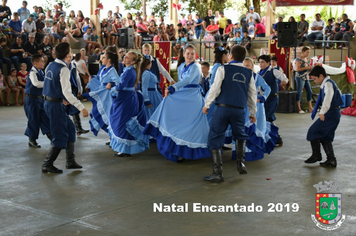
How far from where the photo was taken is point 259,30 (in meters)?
18.7

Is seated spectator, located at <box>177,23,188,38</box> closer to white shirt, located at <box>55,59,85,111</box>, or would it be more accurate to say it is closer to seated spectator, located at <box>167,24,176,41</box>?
seated spectator, located at <box>167,24,176,41</box>

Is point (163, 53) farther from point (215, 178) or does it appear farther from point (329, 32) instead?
point (215, 178)

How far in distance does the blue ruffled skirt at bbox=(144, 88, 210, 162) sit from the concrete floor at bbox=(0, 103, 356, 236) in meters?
0.20

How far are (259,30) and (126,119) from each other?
507 inches

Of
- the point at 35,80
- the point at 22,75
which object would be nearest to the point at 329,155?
the point at 35,80

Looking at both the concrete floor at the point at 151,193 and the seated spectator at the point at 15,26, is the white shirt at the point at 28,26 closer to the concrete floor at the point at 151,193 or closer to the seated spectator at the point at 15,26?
the seated spectator at the point at 15,26

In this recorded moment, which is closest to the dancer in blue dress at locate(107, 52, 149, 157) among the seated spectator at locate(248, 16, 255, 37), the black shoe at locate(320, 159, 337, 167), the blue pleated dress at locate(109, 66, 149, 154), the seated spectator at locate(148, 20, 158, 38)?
the blue pleated dress at locate(109, 66, 149, 154)

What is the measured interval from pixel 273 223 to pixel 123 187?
72.0 inches

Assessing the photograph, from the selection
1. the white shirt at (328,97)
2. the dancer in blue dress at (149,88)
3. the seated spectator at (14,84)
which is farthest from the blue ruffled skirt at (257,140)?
the seated spectator at (14,84)

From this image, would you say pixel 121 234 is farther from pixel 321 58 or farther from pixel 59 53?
pixel 321 58

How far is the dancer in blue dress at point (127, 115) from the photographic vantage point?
6.87 m

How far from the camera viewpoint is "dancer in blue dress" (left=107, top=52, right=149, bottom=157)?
6.87 meters

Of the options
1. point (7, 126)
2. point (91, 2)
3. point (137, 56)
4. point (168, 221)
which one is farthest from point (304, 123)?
point (91, 2)

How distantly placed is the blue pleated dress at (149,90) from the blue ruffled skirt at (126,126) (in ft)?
1.18
